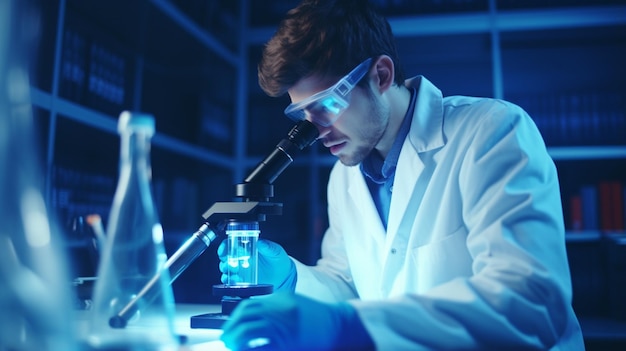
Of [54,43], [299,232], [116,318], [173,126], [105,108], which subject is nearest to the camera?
[116,318]

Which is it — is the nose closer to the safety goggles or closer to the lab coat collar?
the safety goggles

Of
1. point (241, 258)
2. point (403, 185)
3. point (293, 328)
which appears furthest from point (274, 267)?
point (293, 328)

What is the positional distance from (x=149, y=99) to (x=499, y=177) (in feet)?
5.90

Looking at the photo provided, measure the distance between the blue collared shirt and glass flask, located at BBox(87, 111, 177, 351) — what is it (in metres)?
0.87

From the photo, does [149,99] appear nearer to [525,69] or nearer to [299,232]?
[299,232]

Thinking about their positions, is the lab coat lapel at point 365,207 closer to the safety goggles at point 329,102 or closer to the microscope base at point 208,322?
the safety goggles at point 329,102

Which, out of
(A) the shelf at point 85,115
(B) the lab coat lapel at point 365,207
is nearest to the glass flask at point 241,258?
(B) the lab coat lapel at point 365,207

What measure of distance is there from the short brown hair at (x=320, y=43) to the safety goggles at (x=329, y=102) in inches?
1.9

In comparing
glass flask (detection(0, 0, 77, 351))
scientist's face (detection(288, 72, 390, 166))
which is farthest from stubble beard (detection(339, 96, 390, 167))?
glass flask (detection(0, 0, 77, 351))

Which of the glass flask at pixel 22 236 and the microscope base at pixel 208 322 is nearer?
the glass flask at pixel 22 236

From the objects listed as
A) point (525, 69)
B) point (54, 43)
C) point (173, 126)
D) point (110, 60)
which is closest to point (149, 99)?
point (173, 126)

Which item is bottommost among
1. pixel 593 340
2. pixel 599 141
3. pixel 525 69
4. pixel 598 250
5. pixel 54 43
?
pixel 593 340

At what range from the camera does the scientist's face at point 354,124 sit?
1.19 meters

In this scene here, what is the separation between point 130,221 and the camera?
59 centimetres
